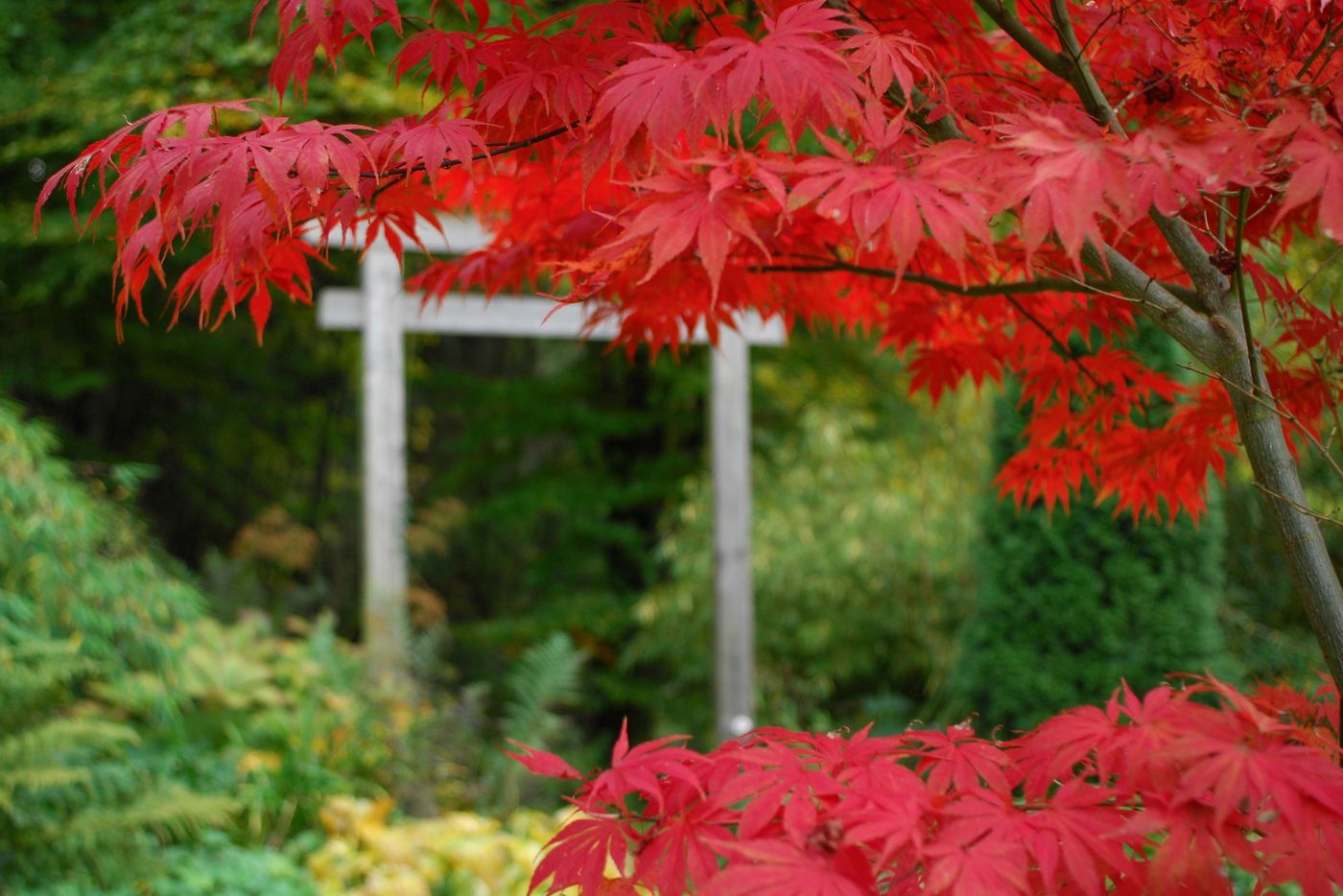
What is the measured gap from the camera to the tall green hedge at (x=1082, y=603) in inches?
160

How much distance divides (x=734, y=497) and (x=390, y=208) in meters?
3.29

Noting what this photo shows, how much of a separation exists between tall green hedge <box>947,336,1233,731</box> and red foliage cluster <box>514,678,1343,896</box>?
3.03 metres

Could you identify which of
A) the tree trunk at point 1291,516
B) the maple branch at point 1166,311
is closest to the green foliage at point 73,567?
the maple branch at point 1166,311

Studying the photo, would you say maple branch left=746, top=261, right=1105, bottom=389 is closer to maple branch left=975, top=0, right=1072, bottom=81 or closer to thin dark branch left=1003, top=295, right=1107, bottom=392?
thin dark branch left=1003, top=295, right=1107, bottom=392

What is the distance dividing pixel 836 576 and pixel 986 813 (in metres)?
5.03

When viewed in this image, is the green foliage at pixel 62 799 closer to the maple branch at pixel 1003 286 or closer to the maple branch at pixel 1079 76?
the maple branch at pixel 1003 286

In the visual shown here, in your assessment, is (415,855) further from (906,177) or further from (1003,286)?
(906,177)

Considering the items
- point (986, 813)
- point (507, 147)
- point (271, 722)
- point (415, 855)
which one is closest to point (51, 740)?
point (415, 855)

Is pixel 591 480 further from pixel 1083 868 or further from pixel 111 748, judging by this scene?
pixel 1083 868

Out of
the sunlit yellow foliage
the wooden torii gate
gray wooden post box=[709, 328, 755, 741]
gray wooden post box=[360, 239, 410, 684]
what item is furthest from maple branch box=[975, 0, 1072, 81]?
gray wooden post box=[360, 239, 410, 684]

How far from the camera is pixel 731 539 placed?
474 centimetres

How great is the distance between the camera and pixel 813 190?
1025 mm

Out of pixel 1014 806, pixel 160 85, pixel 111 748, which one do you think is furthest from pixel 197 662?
pixel 1014 806

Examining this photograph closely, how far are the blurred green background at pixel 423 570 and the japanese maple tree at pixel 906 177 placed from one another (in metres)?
1.89
